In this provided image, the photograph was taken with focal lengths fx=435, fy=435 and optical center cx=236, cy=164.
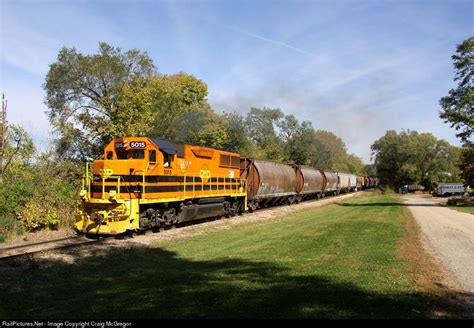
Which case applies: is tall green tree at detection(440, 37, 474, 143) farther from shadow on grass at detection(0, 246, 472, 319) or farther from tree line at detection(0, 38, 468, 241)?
shadow on grass at detection(0, 246, 472, 319)

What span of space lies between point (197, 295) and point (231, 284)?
952 mm

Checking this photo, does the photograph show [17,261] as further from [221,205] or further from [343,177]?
[343,177]

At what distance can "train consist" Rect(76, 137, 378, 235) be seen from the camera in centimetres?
1603

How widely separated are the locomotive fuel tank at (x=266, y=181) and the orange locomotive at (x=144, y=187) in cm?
683

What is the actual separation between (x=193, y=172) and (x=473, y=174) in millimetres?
47737

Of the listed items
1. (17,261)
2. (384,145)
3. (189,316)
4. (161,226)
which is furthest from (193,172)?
(384,145)

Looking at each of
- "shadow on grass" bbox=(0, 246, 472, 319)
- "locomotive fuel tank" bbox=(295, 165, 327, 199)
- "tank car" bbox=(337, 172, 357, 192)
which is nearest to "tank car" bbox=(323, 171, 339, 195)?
"locomotive fuel tank" bbox=(295, 165, 327, 199)

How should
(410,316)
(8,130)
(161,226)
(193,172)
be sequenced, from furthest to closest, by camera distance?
(8,130), (193,172), (161,226), (410,316)

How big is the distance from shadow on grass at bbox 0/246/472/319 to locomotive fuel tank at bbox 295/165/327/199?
2968 cm

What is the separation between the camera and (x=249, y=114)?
9456 cm

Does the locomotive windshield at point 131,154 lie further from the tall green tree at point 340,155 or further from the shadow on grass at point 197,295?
the tall green tree at point 340,155

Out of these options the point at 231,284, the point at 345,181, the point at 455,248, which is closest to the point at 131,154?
the point at 231,284

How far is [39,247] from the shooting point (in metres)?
14.2

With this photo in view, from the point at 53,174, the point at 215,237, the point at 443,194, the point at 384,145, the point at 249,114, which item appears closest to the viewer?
the point at 215,237
